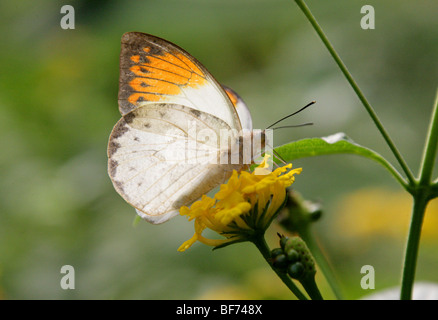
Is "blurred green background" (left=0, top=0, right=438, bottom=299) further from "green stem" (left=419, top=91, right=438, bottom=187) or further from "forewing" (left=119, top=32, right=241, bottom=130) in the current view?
"green stem" (left=419, top=91, right=438, bottom=187)

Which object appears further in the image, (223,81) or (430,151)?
(223,81)

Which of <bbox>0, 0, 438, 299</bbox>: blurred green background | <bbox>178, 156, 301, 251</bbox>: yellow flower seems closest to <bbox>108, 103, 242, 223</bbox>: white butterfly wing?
<bbox>178, 156, 301, 251</bbox>: yellow flower

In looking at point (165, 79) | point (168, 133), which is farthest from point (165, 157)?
point (165, 79)

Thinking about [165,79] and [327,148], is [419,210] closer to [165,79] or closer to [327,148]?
[327,148]

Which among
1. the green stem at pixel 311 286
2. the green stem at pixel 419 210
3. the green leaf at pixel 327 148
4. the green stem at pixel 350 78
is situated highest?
the green stem at pixel 350 78

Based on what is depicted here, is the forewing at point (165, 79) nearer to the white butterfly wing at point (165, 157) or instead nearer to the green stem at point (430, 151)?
the white butterfly wing at point (165, 157)

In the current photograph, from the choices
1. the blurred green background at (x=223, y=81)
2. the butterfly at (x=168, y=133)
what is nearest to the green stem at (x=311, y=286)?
the butterfly at (x=168, y=133)
